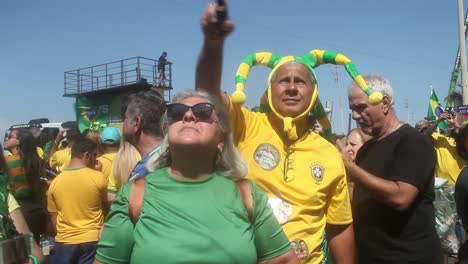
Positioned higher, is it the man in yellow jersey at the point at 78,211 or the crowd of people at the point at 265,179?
the crowd of people at the point at 265,179

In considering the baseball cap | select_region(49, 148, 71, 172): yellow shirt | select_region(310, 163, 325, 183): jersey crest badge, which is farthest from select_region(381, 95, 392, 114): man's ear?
select_region(49, 148, 71, 172): yellow shirt

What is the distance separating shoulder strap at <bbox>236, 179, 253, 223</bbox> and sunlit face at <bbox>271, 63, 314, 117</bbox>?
0.59m

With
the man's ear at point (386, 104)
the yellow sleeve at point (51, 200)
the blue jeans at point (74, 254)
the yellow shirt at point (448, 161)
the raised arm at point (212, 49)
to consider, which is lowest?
the blue jeans at point (74, 254)

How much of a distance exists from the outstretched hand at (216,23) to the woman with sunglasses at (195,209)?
32 centimetres

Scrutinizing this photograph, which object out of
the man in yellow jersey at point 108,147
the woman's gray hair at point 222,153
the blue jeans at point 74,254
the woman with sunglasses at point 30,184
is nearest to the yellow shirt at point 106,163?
the man in yellow jersey at point 108,147

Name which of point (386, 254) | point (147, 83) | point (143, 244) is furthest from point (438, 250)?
point (147, 83)

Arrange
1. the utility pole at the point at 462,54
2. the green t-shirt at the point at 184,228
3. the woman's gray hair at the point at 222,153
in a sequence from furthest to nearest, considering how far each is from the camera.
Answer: the utility pole at the point at 462,54
the woman's gray hair at the point at 222,153
the green t-shirt at the point at 184,228

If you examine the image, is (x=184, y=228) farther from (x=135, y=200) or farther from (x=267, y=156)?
(x=267, y=156)

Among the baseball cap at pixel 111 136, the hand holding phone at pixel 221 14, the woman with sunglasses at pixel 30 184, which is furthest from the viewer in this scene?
the baseball cap at pixel 111 136

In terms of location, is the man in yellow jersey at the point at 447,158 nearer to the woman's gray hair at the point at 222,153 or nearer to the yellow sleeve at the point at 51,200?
the yellow sleeve at the point at 51,200

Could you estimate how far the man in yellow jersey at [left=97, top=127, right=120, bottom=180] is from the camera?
5.45 m

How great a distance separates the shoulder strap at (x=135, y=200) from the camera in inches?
86.3

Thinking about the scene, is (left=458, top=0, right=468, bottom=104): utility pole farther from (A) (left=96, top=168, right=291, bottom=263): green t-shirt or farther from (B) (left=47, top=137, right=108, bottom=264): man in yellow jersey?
(A) (left=96, top=168, right=291, bottom=263): green t-shirt

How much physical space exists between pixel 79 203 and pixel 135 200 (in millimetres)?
3036
